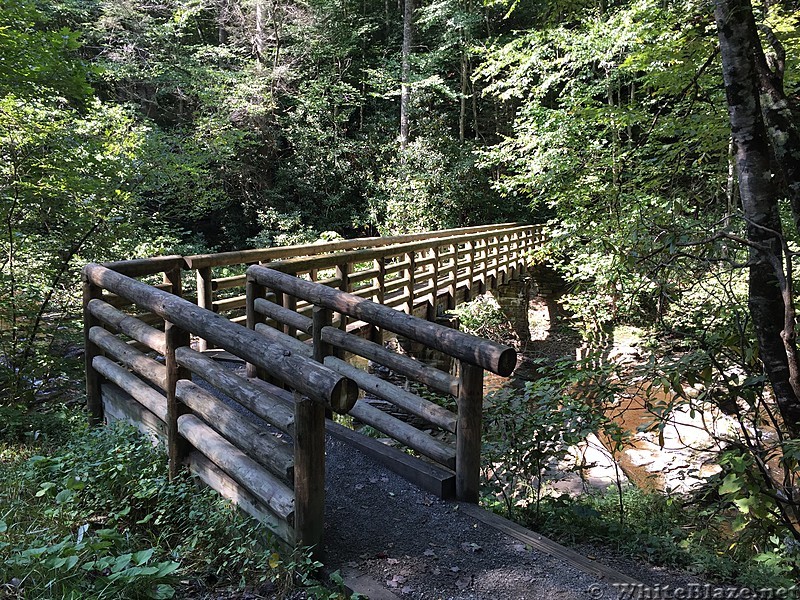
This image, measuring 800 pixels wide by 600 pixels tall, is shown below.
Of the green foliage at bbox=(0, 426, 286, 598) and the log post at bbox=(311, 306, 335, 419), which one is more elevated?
the log post at bbox=(311, 306, 335, 419)

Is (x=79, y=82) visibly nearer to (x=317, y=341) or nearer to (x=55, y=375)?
(x=55, y=375)

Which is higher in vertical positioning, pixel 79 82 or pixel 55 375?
pixel 79 82

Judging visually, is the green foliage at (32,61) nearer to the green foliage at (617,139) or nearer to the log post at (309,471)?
the log post at (309,471)

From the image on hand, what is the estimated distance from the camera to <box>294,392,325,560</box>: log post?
223 cm

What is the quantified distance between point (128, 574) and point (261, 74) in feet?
60.5

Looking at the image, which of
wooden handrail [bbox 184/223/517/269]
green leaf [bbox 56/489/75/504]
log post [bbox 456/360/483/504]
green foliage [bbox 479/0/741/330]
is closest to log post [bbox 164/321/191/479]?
green leaf [bbox 56/489/75/504]

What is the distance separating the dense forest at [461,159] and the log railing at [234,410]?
174 centimetres

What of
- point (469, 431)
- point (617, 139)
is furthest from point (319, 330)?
point (617, 139)

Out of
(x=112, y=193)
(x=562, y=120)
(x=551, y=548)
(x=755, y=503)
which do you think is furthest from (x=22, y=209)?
(x=562, y=120)

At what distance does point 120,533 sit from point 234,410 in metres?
0.74

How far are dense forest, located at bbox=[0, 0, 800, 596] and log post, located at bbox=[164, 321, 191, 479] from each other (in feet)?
6.97

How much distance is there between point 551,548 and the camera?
8.52ft

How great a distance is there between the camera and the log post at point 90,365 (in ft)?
13.8

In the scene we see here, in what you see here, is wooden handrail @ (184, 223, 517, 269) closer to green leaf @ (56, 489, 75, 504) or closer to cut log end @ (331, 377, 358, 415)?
green leaf @ (56, 489, 75, 504)
